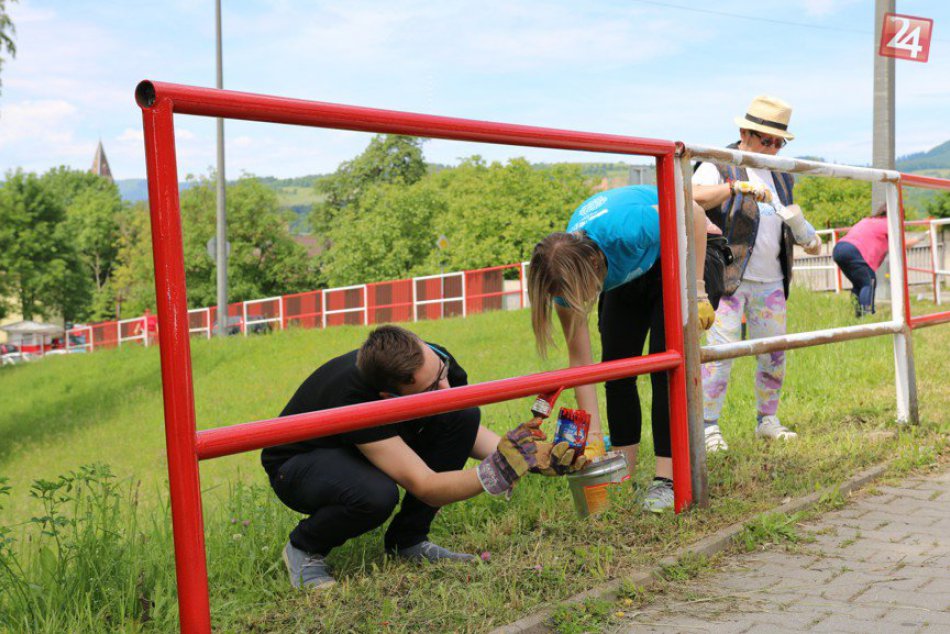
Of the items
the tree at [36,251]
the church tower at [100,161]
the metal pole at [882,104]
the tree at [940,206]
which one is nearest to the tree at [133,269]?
the tree at [36,251]

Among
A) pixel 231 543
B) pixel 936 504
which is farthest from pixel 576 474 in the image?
pixel 936 504

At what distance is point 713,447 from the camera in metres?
4.43

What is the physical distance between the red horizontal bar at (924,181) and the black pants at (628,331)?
189 cm

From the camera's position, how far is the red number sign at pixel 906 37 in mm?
9680

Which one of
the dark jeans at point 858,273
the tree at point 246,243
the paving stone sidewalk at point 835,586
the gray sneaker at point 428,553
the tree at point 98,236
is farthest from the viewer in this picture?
the tree at point 98,236

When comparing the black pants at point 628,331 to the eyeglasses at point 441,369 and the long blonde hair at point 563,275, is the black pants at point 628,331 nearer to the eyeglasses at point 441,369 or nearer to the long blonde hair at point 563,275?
the long blonde hair at point 563,275

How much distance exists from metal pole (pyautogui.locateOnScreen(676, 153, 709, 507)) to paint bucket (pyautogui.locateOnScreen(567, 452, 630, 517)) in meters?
0.25

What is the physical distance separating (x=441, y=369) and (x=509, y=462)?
0.41 m

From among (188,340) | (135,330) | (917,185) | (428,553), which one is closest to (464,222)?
(135,330)

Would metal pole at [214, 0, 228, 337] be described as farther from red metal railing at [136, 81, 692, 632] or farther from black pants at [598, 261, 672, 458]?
red metal railing at [136, 81, 692, 632]

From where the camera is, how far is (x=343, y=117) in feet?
7.27

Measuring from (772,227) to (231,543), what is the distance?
2917 mm

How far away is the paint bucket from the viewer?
3.26 meters

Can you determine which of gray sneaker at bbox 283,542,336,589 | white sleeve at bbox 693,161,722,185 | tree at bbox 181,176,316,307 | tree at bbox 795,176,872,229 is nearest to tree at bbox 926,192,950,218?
tree at bbox 795,176,872,229
